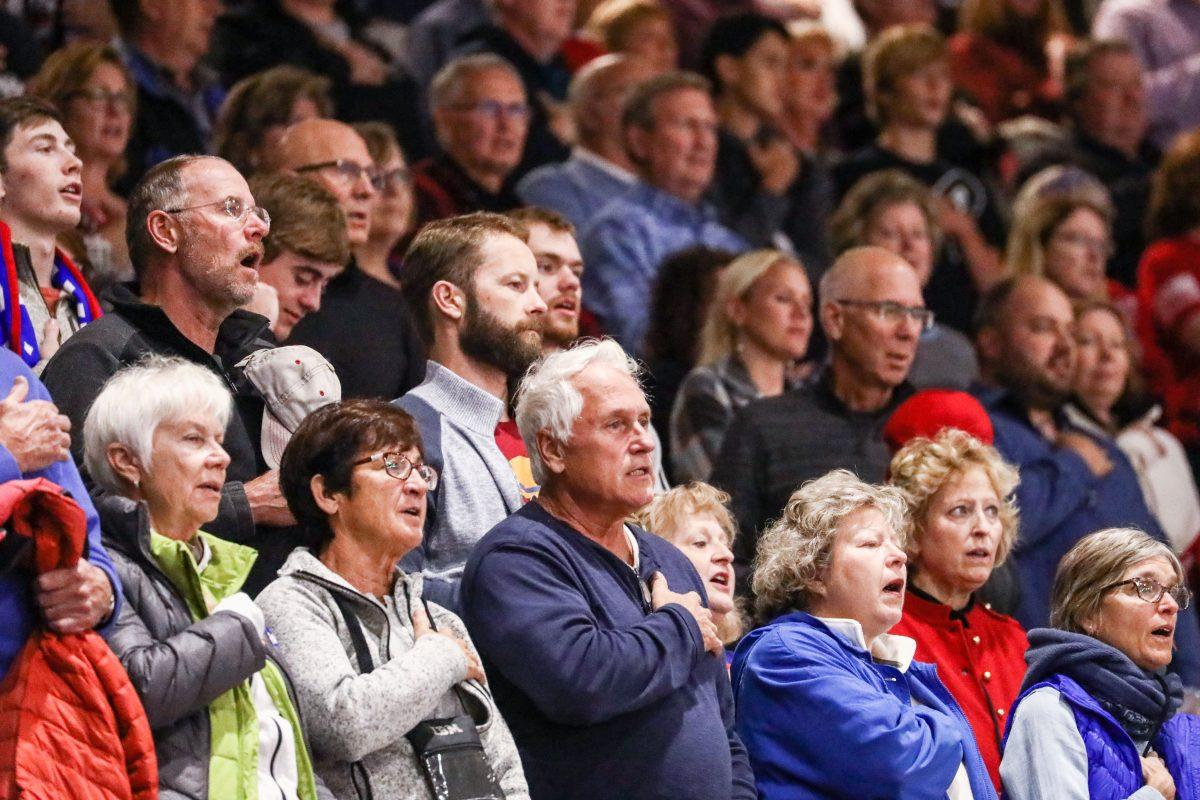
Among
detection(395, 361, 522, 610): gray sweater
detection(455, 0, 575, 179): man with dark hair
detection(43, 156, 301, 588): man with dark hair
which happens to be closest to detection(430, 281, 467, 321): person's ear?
detection(395, 361, 522, 610): gray sweater

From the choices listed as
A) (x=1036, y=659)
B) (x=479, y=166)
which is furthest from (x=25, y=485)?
(x=479, y=166)

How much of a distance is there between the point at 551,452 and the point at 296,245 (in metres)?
1.22

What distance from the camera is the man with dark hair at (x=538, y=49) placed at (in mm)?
8497

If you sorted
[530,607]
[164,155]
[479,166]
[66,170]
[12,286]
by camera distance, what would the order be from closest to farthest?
[530,607]
[12,286]
[66,170]
[164,155]
[479,166]

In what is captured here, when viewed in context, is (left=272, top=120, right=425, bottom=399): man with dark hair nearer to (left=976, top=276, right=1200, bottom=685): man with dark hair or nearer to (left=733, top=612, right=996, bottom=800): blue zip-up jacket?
(left=733, top=612, right=996, bottom=800): blue zip-up jacket

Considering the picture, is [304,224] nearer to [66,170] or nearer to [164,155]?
[66,170]

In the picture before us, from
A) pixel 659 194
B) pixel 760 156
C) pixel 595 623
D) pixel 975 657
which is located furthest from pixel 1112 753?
pixel 760 156

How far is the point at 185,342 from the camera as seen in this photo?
173 inches

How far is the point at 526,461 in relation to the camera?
4836 mm

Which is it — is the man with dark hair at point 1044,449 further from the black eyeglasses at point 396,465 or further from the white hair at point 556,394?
the black eyeglasses at point 396,465

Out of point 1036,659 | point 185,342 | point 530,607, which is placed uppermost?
point 185,342

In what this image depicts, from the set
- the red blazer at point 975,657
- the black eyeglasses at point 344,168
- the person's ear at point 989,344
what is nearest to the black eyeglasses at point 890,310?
the person's ear at point 989,344

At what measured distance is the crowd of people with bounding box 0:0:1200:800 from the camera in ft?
12.1

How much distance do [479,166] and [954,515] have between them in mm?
2878
